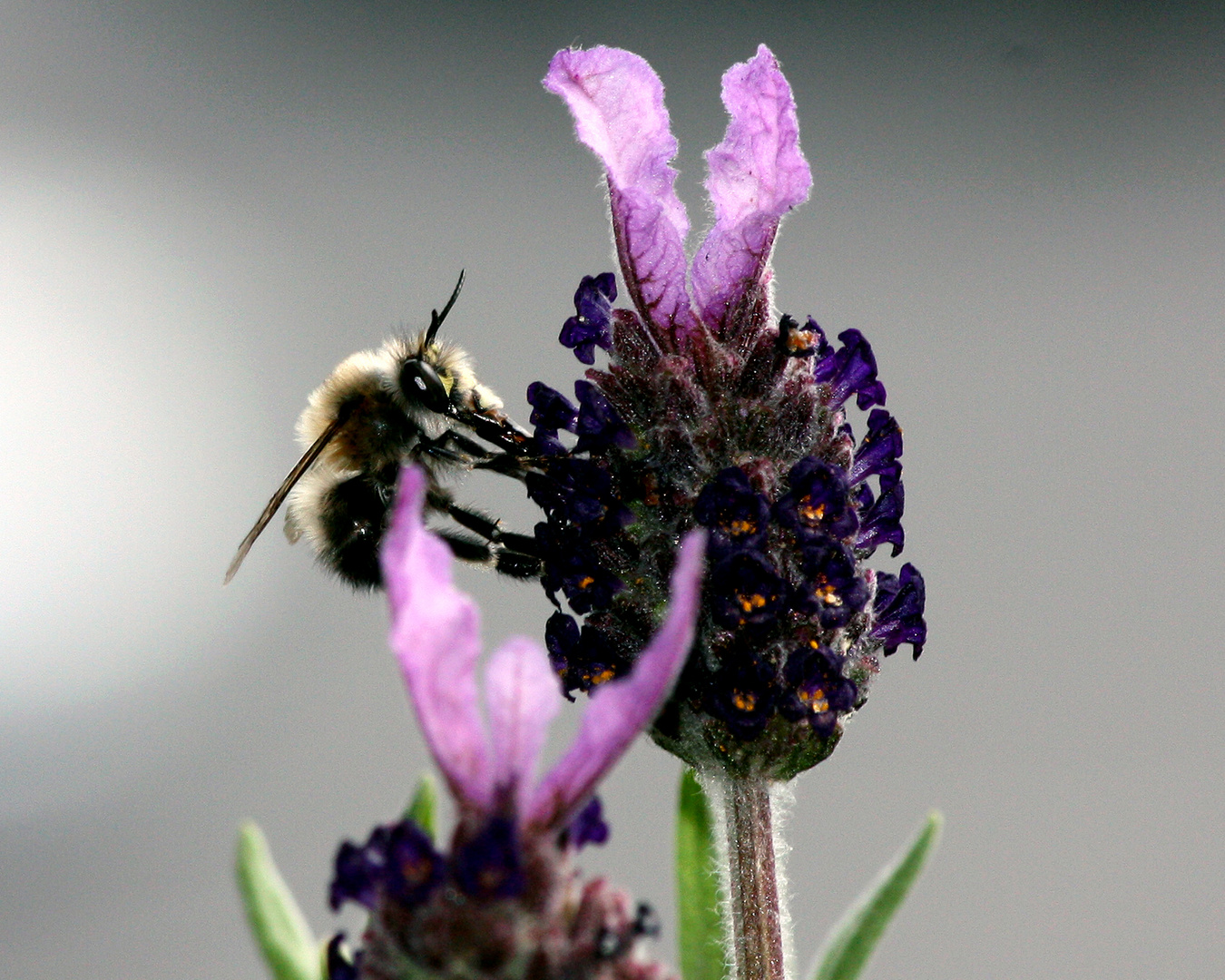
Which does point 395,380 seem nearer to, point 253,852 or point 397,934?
point 253,852

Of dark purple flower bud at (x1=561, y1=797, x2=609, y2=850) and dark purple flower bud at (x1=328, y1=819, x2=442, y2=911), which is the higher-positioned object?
dark purple flower bud at (x1=561, y1=797, x2=609, y2=850)

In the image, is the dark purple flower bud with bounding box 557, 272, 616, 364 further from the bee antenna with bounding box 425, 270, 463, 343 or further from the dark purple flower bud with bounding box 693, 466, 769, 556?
the bee antenna with bounding box 425, 270, 463, 343

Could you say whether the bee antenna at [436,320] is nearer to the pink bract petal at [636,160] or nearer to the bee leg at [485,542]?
the bee leg at [485,542]

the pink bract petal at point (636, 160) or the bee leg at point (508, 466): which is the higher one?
the pink bract petal at point (636, 160)

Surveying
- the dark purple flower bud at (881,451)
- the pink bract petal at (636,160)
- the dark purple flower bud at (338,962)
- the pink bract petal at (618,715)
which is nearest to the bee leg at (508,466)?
the pink bract petal at (636,160)

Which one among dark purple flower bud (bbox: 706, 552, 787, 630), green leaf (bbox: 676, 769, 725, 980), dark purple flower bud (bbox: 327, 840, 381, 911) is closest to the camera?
dark purple flower bud (bbox: 327, 840, 381, 911)

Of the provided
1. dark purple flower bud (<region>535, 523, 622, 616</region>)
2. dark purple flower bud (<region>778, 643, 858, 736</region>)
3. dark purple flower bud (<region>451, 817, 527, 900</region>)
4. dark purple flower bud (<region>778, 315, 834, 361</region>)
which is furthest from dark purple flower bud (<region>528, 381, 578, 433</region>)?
dark purple flower bud (<region>451, 817, 527, 900</region>)

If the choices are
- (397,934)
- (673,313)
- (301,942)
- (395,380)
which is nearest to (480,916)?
(397,934)
